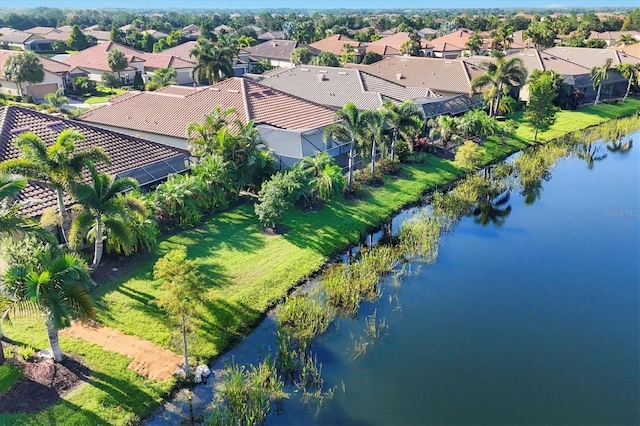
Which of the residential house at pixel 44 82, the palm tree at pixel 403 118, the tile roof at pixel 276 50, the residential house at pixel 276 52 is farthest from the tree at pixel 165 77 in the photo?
the palm tree at pixel 403 118

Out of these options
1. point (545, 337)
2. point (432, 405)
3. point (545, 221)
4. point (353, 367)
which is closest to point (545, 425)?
point (432, 405)

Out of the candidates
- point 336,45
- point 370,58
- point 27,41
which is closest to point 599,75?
point 370,58

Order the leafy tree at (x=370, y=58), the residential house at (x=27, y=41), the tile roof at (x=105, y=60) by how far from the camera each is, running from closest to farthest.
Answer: the tile roof at (x=105, y=60), the leafy tree at (x=370, y=58), the residential house at (x=27, y=41)

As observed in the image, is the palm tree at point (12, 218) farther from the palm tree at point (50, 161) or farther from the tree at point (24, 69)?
the tree at point (24, 69)

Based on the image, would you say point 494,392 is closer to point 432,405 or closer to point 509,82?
point 432,405

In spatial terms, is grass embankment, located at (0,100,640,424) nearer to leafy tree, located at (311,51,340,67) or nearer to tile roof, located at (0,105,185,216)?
tile roof, located at (0,105,185,216)

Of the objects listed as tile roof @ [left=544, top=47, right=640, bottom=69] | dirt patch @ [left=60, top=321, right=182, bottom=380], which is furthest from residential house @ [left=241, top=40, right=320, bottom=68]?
dirt patch @ [left=60, top=321, right=182, bottom=380]

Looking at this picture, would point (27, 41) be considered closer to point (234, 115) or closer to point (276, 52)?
point (276, 52)
